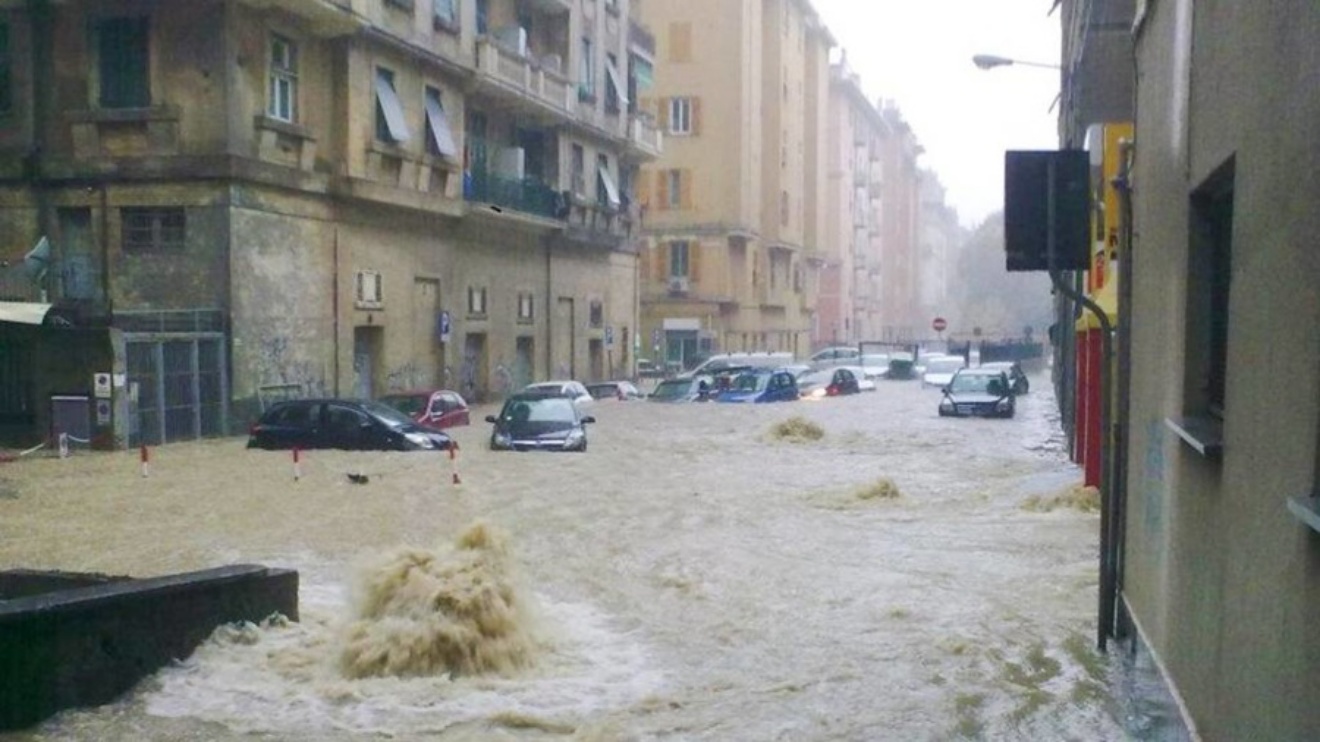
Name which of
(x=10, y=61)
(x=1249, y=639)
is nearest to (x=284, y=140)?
(x=10, y=61)

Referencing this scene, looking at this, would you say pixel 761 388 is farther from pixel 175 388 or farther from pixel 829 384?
pixel 175 388

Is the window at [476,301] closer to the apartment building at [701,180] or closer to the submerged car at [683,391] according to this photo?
the submerged car at [683,391]

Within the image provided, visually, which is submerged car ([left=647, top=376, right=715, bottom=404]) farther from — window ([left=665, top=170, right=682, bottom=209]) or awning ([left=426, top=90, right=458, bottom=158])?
window ([left=665, top=170, right=682, bottom=209])

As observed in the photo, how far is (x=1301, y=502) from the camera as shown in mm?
3797

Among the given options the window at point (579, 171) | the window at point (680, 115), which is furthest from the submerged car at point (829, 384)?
the window at point (680, 115)

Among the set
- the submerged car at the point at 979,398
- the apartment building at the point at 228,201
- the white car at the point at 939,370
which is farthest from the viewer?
the white car at the point at 939,370

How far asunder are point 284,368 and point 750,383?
1749 centimetres

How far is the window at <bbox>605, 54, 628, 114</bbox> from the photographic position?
46.2m

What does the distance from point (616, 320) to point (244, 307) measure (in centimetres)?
2379

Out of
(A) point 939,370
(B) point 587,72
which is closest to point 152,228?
(B) point 587,72

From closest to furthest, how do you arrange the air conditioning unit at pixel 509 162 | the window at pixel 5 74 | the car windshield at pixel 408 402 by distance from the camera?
the window at pixel 5 74 < the car windshield at pixel 408 402 < the air conditioning unit at pixel 509 162

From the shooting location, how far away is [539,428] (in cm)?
2433

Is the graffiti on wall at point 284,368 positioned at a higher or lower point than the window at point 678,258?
lower

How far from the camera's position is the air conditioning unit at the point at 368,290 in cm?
3070
